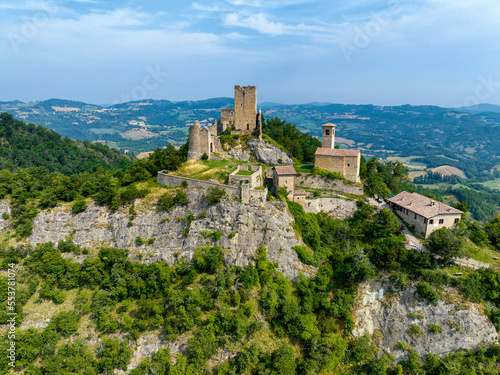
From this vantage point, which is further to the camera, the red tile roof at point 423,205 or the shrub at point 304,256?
the shrub at point 304,256

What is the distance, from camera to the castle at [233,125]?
2172 inches

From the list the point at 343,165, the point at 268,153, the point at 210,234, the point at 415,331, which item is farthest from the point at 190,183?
the point at 415,331

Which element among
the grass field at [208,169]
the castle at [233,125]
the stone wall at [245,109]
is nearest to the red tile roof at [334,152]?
the castle at [233,125]

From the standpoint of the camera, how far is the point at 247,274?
4041 cm

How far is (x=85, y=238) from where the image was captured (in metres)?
49.3

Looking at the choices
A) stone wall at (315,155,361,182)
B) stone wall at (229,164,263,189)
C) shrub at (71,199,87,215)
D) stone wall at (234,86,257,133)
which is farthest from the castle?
shrub at (71,199,87,215)

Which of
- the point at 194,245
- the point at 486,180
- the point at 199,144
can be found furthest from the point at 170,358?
the point at 486,180

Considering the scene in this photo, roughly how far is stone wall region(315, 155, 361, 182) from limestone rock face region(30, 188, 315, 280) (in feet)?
41.1

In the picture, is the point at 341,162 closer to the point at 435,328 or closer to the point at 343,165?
the point at 343,165

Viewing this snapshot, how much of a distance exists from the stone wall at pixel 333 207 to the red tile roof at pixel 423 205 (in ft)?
21.0

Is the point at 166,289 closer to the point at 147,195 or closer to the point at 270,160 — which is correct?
the point at 147,195

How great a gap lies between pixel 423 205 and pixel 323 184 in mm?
14684

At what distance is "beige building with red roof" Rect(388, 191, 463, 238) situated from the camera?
42.0 m

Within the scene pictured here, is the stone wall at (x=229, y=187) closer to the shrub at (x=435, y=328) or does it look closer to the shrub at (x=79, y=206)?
the shrub at (x=79, y=206)
